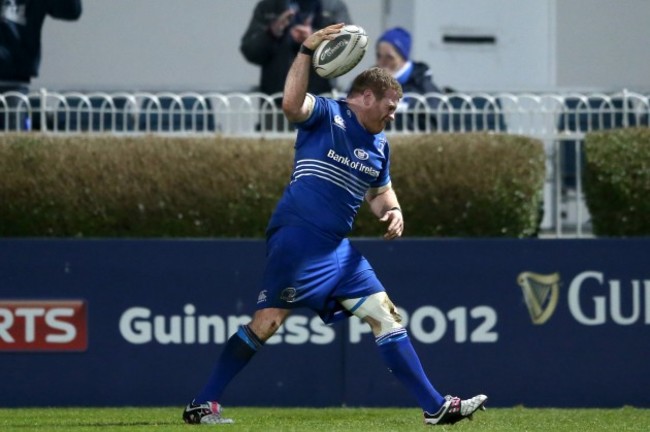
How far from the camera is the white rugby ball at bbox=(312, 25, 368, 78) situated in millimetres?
9094

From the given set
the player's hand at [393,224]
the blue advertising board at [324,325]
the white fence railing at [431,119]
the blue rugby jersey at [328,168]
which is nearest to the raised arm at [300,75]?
the blue rugby jersey at [328,168]

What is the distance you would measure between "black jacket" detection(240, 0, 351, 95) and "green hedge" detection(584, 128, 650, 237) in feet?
8.11

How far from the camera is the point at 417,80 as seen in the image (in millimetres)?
13000

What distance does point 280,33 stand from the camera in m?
13.6

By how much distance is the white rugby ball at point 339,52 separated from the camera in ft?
29.8

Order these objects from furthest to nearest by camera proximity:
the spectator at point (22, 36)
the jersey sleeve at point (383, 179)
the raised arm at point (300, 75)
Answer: the spectator at point (22, 36)
the jersey sleeve at point (383, 179)
the raised arm at point (300, 75)

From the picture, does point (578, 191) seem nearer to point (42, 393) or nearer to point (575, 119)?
point (575, 119)

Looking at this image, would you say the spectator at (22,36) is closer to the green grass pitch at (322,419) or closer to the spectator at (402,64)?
the spectator at (402,64)

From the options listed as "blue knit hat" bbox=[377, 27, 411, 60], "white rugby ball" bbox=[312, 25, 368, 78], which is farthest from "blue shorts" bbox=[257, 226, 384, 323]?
"blue knit hat" bbox=[377, 27, 411, 60]

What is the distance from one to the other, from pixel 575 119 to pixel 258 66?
3.30m

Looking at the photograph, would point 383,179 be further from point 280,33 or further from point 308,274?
point 280,33

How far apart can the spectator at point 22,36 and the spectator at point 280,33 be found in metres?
1.79

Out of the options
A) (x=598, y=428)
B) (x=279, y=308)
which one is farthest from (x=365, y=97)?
(x=598, y=428)

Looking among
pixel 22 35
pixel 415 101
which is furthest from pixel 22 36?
pixel 415 101
